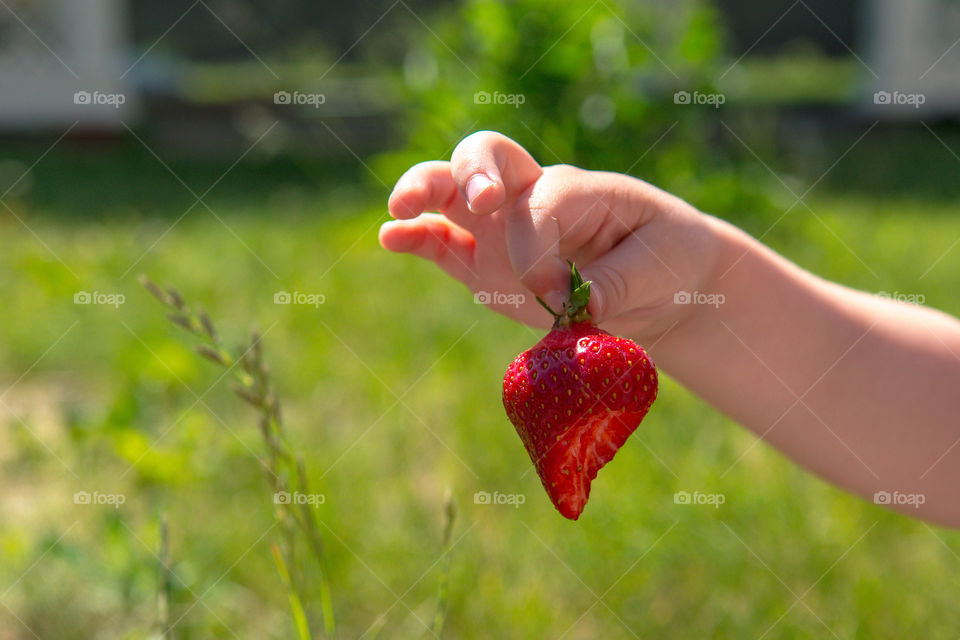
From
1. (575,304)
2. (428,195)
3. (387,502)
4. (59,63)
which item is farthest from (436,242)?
(59,63)

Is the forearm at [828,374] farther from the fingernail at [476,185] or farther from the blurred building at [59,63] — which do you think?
the blurred building at [59,63]

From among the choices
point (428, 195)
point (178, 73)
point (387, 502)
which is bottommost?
point (387, 502)

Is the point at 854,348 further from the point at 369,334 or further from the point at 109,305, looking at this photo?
the point at 109,305

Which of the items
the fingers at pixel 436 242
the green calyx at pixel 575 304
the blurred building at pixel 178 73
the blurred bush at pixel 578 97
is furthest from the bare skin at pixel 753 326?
the blurred building at pixel 178 73

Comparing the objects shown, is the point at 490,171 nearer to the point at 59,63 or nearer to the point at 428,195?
the point at 428,195

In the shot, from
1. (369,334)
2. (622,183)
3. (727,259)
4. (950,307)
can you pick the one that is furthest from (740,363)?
(950,307)

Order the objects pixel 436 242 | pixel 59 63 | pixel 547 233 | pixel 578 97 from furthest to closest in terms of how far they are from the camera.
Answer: pixel 59 63 → pixel 578 97 → pixel 436 242 → pixel 547 233
